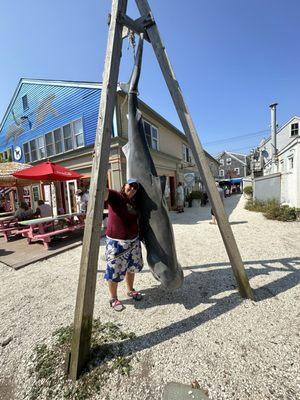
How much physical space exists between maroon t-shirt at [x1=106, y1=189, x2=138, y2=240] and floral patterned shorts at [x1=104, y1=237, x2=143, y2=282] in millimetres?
89

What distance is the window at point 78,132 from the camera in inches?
447

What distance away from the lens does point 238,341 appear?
7.04ft

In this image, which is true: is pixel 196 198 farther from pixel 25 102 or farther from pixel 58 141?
pixel 25 102

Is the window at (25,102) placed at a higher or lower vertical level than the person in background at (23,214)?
higher

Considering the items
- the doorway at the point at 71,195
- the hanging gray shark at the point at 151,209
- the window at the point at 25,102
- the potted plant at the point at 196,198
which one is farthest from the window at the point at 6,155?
the hanging gray shark at the point at 151,209

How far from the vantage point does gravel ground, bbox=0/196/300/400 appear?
5.75ft

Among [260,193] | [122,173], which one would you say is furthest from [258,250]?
[260,193]

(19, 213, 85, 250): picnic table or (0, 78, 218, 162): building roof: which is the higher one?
(0, 78, 218, 162): building roof

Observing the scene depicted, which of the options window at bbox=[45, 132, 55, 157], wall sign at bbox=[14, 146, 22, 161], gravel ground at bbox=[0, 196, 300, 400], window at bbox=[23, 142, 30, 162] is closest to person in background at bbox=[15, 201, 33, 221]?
gravel ground at bbox=[0, 196, 300, 400]

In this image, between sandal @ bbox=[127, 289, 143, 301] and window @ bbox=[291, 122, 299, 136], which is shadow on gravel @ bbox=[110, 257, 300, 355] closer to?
sandal @ bbox=[127, 289, 143, 301]

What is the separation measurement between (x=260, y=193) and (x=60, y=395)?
13.8 metres

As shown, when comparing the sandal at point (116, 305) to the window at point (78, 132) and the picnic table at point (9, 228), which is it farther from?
the window at point (78, 132)

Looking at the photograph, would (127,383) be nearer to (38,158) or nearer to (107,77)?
(107,77)

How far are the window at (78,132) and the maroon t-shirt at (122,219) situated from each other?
9.97 m
